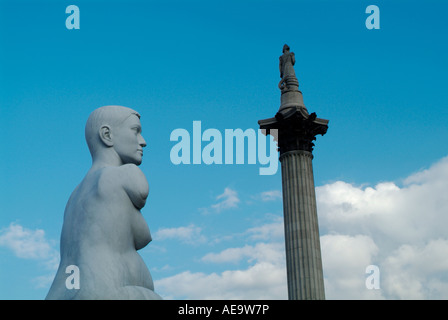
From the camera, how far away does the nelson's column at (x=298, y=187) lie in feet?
55.8

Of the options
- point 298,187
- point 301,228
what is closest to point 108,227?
point 301,228

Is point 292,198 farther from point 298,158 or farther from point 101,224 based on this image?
point 101,224

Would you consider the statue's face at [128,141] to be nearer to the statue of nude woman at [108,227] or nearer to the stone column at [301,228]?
the statue of nude woman at [108,227]

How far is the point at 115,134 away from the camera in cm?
750

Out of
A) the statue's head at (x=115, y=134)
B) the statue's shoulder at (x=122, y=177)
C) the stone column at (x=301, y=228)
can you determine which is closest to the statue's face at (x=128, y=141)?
the statue's head at (x=115, y=134)

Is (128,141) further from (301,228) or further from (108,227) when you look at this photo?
(301,228)

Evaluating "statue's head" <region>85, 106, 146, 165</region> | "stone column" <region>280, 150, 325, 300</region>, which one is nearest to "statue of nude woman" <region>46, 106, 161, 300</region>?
"statue's head" <region>85, 106, 146, 165</region>

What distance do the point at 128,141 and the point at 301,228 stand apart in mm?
10850

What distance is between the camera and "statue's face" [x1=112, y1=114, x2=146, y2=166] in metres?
7.49

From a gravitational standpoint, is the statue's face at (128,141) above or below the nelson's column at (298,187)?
below

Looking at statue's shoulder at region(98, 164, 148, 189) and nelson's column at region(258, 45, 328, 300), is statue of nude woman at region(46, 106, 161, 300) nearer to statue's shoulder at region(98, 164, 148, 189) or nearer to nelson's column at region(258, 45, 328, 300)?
statue's shoulder at region(98, 164, 148, 189)
